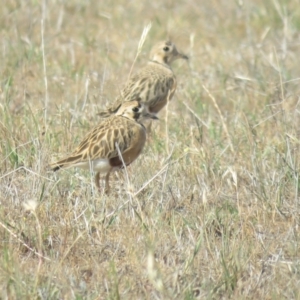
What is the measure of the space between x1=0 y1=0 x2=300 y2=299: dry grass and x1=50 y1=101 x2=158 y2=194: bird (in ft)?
0.35

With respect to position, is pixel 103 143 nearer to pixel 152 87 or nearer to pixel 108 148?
pixel 108 148

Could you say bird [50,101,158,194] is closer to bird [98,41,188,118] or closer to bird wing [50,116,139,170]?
bird wing [50,116,139,170]

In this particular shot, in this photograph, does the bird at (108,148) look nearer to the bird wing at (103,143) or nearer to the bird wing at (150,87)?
the bird wing at (103,143)

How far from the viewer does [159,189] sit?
5617 millimetres

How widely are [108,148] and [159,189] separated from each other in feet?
1.56

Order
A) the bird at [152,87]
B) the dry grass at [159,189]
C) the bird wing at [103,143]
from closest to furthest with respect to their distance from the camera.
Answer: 1. the dry grass at [159,189]
2. the bird wing at [103,143]
3. the bird at [152,87]

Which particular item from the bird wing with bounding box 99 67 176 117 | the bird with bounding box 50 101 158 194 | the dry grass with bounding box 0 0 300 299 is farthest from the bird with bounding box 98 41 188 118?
the bird with bounding box 50 101 158 194

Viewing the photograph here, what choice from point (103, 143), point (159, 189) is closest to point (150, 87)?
point (103, 143)

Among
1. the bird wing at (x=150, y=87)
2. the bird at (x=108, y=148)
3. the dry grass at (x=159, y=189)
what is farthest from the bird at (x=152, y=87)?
the bird at (x=108, y=148)

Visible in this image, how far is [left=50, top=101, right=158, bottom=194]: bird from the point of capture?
5785 millimetres

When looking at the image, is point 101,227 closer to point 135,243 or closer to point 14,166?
point 135,243

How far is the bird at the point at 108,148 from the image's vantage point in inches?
228

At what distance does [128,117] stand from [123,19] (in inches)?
155

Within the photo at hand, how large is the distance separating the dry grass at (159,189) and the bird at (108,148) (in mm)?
106
